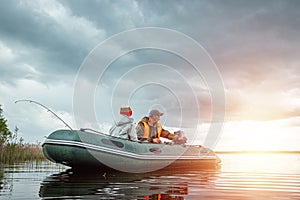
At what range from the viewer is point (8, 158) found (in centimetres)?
1516

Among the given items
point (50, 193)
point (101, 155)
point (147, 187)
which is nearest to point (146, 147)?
point (101, 155)

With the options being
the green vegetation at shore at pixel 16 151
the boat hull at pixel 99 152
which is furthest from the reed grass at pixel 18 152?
the boat hull at pixel 99 152

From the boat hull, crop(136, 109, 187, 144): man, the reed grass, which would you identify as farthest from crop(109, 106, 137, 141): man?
the reed grass

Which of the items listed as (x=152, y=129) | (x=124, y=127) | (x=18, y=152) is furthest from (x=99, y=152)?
(x=18, y=152)

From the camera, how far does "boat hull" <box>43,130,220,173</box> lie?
33.3 ft

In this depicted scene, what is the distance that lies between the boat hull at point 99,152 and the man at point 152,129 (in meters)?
0.89

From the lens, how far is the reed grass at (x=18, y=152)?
15.1 metres

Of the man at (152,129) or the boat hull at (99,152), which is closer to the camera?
the boat hull at (99,152)

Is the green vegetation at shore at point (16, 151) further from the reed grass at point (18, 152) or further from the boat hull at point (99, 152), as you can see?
the boat hull at point (99, 152)

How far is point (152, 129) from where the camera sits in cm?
1360

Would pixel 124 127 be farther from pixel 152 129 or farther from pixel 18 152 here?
pixel 18 152

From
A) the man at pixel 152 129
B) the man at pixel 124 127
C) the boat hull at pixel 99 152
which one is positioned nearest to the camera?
the boat hull at pixel 99 152

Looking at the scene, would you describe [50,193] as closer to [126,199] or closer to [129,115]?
[126,199]

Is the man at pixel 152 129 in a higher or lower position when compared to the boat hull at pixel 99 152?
higher
